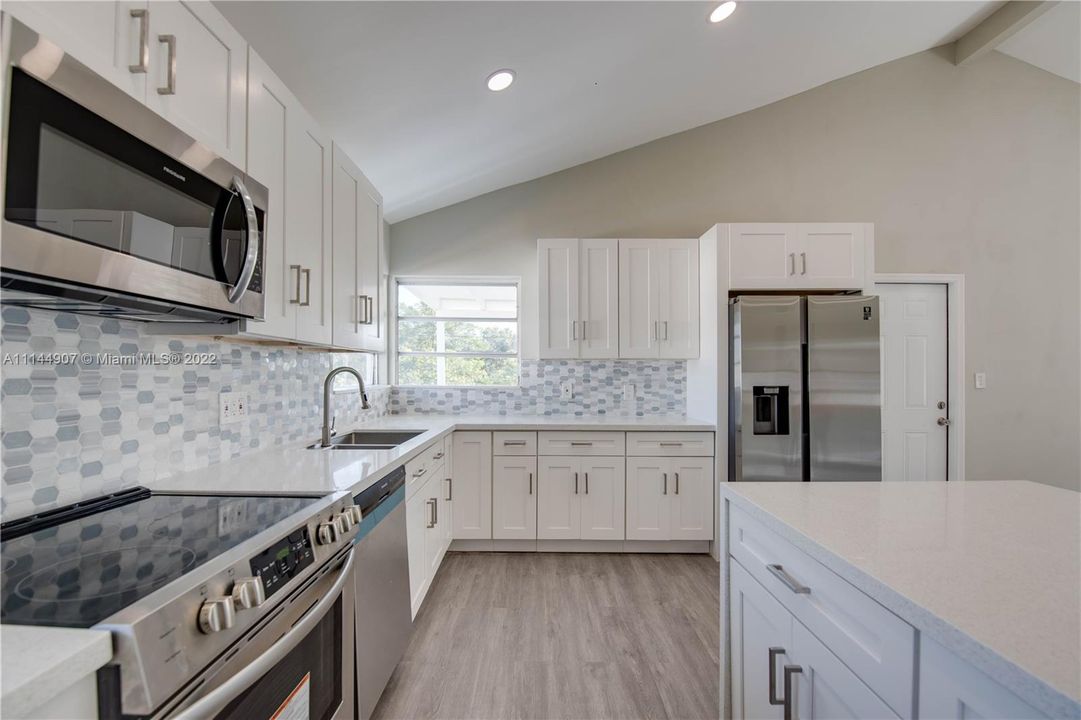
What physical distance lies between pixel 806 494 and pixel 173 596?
1.43 meters

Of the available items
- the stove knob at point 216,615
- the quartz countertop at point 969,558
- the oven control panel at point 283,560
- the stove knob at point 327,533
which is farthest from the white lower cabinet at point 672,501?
the stove knob at point 216,615

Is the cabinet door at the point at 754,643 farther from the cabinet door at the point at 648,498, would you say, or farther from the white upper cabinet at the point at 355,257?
the white upper cabinet at the point at 355,257

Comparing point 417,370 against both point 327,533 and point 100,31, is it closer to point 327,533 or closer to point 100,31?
point 327,533

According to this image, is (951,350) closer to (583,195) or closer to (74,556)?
(583,195)

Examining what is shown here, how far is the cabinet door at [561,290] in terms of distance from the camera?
3.20 m

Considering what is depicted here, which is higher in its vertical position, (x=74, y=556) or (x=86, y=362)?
(x=86, y=362)

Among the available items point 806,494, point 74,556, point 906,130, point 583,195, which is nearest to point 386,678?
point 74,556

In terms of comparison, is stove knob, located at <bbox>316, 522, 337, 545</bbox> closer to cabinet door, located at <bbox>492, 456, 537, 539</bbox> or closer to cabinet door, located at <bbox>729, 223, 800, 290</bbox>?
cabinet door, located at <bbox>492, 456, 537, 539</bbox>

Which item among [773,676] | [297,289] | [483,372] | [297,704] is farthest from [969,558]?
[483,372]

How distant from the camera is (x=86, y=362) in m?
1.15

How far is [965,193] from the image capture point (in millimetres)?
3387

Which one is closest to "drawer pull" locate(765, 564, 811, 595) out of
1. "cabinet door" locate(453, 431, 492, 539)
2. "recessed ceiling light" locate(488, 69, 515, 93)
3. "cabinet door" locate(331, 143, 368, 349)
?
"cabinet door" locate(331, 143, 368, 349)

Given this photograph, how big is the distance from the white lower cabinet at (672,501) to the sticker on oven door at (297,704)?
2.20m

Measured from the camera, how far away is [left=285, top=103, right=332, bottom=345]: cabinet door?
5.07 ft
